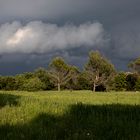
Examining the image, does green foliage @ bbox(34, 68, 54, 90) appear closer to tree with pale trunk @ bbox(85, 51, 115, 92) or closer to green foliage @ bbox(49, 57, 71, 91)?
green foliage @ bbox(49, 57, 71, 91)

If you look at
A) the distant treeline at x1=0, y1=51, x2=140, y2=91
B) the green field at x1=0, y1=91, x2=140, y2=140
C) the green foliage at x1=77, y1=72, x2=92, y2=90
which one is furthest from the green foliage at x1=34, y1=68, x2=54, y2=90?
the green field at x1=0, y1=91, x2=140, y2=140

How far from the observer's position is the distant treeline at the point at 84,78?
434 feet

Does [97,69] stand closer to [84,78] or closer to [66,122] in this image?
[84,78]

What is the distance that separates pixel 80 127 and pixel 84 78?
123334 millimetres

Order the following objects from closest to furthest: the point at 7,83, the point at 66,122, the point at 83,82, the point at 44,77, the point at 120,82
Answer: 1. the point at 66,122
2. the point at 120,82
3. the point at 7,83
4. the point at 44,77
5. the point at 83,82

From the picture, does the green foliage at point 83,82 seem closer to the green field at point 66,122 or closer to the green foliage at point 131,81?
the green foliage at point 131,81

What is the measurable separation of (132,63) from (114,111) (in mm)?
137651

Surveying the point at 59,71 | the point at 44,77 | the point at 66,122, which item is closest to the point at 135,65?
the point at 59,71

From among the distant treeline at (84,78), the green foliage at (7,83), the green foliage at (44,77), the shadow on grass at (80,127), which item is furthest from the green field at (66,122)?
the green foliage at (44,77)

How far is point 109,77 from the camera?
13300 cm

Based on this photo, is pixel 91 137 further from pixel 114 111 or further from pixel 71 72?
pixel 71 72

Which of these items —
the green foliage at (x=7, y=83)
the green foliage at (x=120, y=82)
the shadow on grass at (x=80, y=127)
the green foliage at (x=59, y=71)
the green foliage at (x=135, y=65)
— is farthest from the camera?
the green foliage at (x=135, y=65)

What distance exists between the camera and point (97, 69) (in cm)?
13675

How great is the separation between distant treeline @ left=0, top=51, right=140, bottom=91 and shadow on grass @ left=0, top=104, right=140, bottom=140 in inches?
4434
